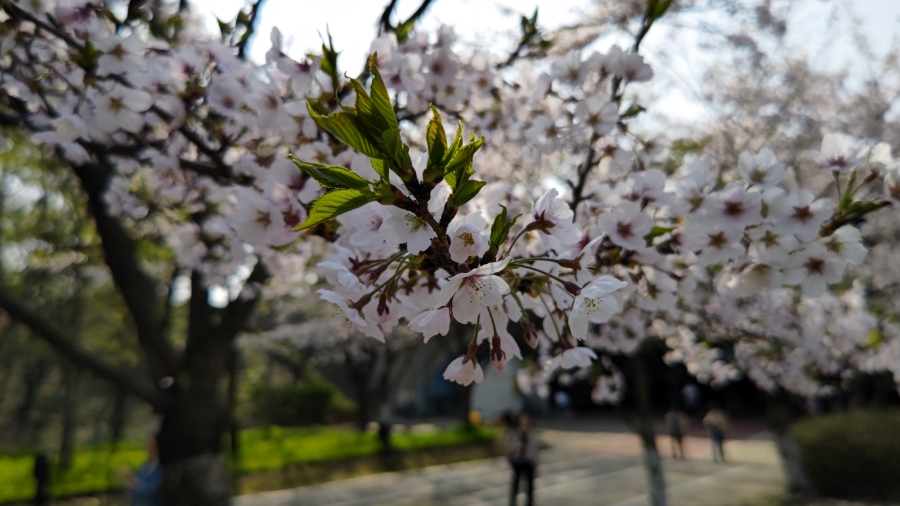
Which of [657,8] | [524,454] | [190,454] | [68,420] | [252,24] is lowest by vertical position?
[524,454]

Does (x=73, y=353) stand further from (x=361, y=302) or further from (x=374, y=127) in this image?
(x=374, y=127)

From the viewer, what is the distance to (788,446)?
8461 mm

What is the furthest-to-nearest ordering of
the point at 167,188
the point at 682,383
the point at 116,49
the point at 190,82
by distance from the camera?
the point at 682,383, the point at 167,188, the point at 190,82, the point at 116,49

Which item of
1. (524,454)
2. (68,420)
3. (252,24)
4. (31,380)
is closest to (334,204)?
(252,24)

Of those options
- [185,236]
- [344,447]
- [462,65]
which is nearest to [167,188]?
[185,236]

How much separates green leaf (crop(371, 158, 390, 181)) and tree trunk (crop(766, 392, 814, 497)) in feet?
30.7

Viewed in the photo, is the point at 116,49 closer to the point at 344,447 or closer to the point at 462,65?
the point at 462,65

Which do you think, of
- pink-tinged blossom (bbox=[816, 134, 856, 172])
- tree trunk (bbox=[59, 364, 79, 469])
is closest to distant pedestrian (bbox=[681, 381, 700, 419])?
tree trunk (bbox=[59, 364, 79, 469])

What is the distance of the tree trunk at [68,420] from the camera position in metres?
11.3

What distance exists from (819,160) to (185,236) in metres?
2.62

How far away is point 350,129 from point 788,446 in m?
9.87

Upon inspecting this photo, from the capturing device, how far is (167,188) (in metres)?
2.99

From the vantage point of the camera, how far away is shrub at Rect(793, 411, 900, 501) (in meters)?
7.82

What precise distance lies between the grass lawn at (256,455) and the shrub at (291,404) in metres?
3.77
